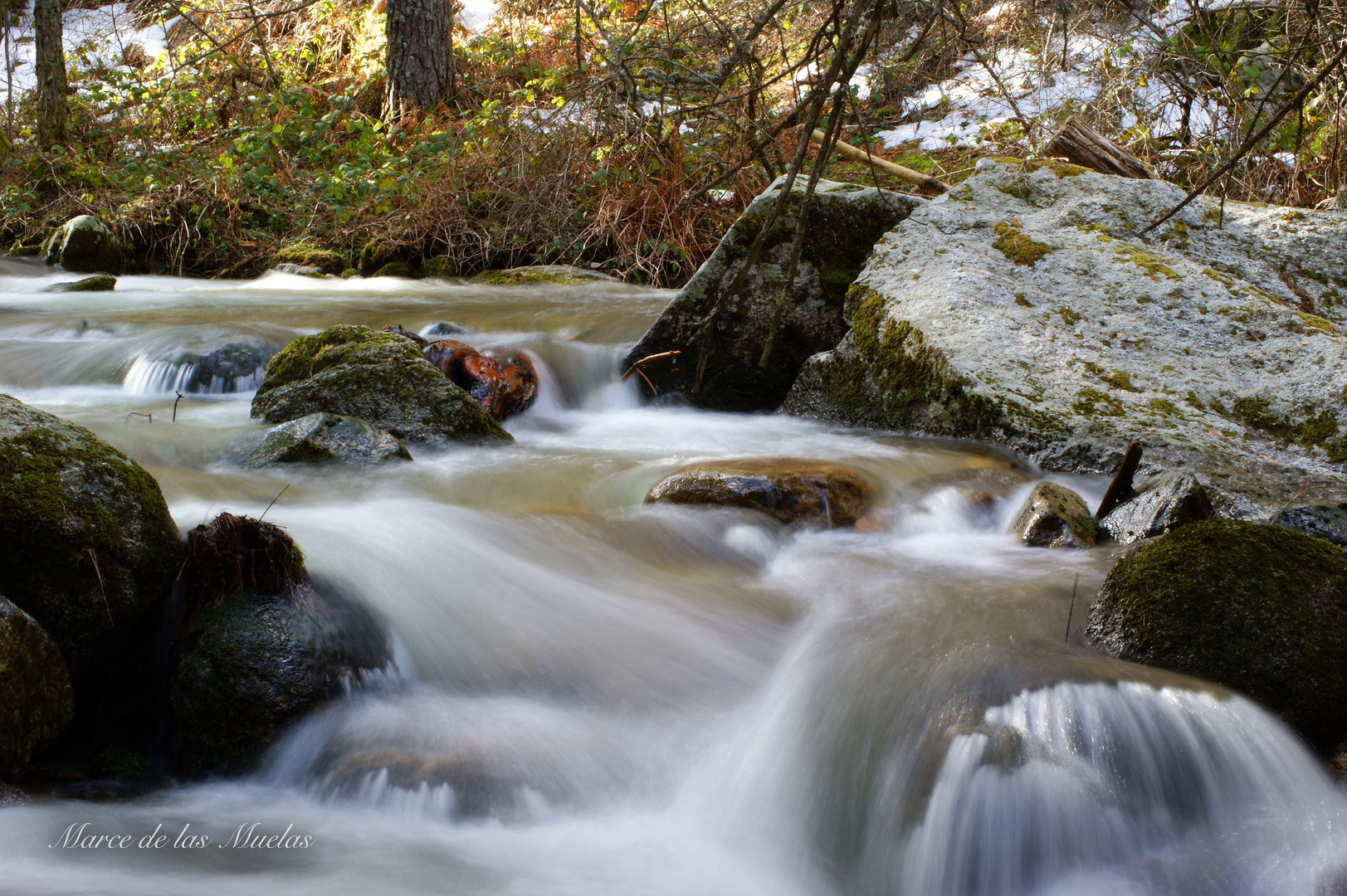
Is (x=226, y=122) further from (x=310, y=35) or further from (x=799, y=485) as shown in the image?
(x=799, y=485)

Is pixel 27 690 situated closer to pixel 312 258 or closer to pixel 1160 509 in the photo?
pixel 1160 509

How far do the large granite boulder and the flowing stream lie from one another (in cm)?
35

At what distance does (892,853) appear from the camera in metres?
2.05

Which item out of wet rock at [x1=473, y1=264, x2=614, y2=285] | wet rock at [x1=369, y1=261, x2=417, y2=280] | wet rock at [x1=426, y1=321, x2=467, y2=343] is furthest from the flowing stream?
wet rock at [x1=369, y1=261, x2=417, y2=280]

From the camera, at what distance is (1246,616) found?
231cm

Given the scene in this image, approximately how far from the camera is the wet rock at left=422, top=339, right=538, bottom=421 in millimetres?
5332

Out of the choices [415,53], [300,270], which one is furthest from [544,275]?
[415,53]

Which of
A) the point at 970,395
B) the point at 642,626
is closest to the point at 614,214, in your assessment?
the point at 970,395

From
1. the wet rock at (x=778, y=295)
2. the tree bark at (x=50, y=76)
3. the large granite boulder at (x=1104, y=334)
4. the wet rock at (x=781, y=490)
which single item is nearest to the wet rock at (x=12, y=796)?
the wet rock at (x=781, y=490)

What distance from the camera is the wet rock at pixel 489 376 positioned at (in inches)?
210

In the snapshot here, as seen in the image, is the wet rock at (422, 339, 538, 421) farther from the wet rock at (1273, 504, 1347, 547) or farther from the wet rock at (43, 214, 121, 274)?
the wet rock at (43, 214, 121, 274)

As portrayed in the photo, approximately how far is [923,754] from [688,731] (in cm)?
65

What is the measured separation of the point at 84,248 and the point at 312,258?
2.31 m

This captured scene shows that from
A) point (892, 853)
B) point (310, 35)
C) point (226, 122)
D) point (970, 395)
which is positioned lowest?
point (892, 853)
